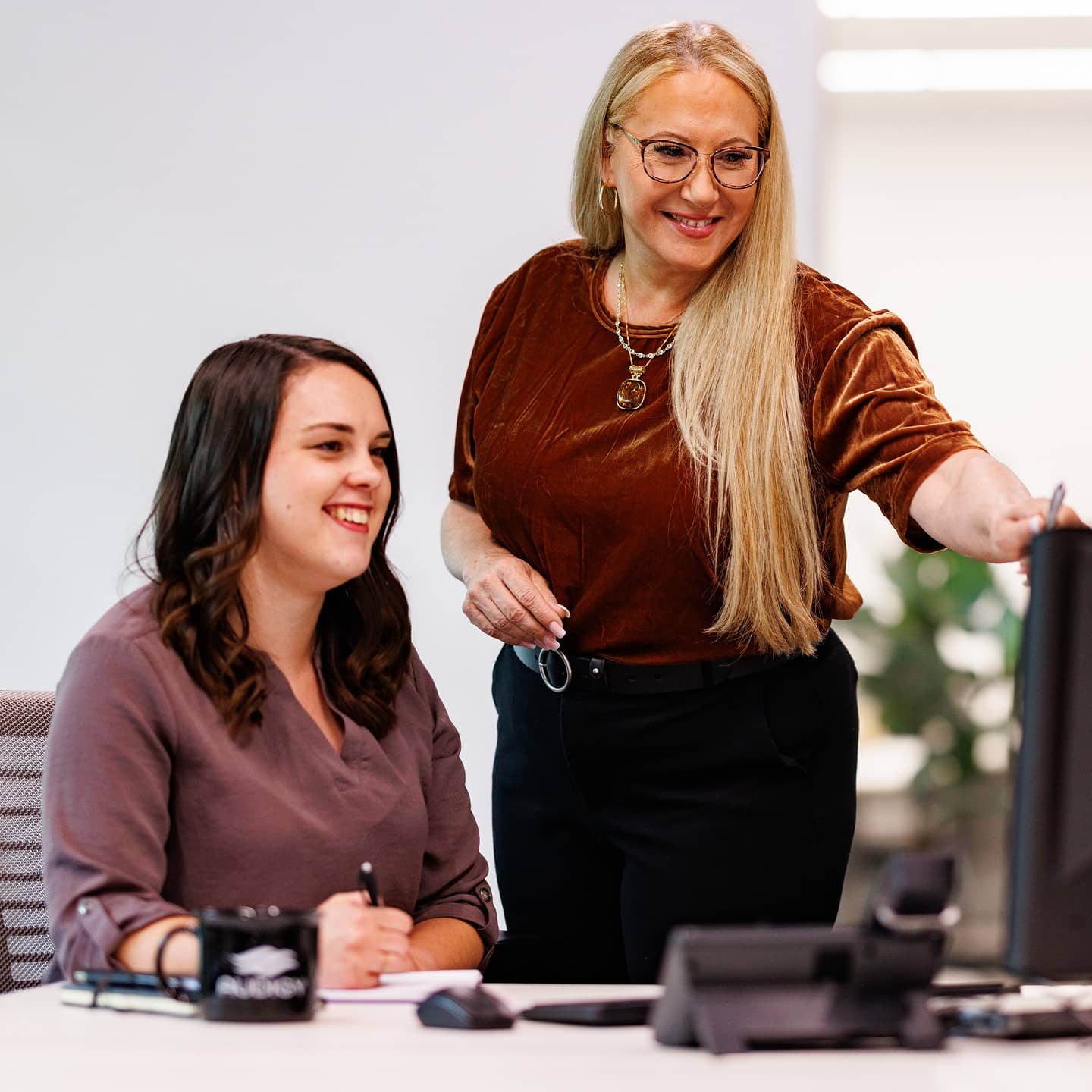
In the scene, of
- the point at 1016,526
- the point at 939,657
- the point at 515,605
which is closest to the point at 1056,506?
the point at 1016,526

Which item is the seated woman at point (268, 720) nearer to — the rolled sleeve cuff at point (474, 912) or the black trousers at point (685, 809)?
the rolled sleeve cuff at point (474, 912)

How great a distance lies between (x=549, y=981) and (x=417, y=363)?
64.3 inches

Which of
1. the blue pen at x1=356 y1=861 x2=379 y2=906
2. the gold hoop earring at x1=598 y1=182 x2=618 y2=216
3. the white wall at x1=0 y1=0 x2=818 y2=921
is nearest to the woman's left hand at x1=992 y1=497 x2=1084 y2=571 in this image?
the blue pen at x1=356 y1=861 x2=379 y2=906

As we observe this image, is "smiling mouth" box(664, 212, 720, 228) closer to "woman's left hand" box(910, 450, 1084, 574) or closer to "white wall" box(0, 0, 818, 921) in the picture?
"woman's left hand" box(910, 450, 1084, 574)

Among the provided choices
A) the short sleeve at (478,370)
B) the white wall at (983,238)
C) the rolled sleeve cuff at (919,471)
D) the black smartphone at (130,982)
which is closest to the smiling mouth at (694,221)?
the short sleeve at (478,370)

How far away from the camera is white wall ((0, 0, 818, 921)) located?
321cm

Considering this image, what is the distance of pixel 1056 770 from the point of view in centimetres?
114

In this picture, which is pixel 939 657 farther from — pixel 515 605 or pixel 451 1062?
pixel 451 1062

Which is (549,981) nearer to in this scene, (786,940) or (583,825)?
(583,825)

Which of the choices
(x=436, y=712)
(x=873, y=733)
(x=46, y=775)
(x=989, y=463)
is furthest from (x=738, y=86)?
(x=873, y=733)

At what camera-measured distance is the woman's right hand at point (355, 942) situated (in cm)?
147

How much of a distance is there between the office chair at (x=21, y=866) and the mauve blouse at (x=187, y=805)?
266mm

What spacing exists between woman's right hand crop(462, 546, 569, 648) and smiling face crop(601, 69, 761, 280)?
1.46 feet

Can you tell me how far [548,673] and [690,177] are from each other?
65 centimetres
